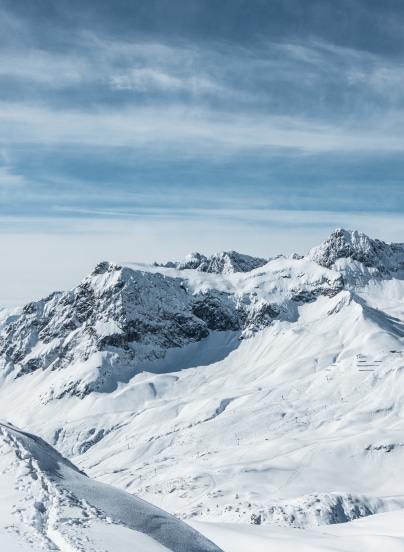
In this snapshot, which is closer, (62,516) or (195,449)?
(62,516)

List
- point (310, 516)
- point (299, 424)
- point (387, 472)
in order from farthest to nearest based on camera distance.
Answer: point (299, 424) < point (387, 472) < point (310, 516)

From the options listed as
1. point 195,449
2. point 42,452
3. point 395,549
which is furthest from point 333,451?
point 42,452

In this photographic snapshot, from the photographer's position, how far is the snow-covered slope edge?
716 inches

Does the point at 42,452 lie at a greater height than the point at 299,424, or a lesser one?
greater

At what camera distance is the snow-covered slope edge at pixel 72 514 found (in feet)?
59.7

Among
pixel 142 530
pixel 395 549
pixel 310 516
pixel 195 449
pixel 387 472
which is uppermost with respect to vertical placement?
pixel 142 530

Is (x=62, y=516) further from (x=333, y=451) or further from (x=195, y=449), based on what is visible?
(x=195, y=449)

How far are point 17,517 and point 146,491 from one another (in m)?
127

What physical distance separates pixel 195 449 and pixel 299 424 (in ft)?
94.3

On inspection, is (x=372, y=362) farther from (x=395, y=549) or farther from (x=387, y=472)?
(x=395, y=549)

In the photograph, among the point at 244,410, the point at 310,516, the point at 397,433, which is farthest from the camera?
the point at 244,410

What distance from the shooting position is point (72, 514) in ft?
64.4

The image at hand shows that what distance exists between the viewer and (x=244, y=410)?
19575 cm

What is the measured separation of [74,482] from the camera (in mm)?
22328
